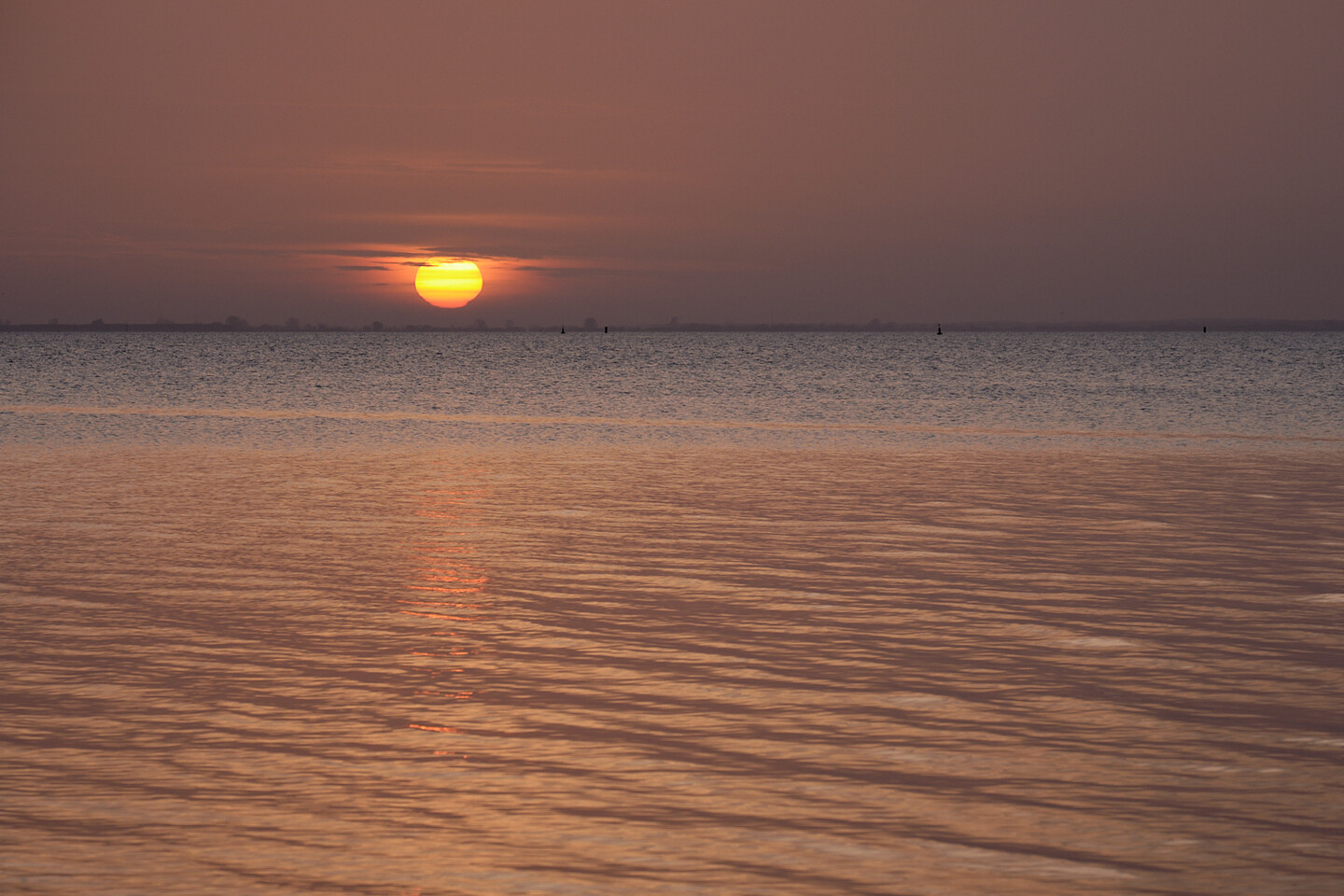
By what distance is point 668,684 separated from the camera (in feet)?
36.7

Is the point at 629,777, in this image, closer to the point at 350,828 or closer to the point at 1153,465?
the point at 350,828

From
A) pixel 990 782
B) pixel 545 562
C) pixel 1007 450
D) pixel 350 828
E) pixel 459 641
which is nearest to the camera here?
pixel 350 828

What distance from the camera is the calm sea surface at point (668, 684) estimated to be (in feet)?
24.7

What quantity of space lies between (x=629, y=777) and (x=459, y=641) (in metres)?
4.45

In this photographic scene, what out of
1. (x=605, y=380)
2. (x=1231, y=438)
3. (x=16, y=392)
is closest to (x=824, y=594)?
(x=1231, y=438)

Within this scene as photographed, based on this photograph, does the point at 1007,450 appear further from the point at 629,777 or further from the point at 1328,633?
the point at 629,777

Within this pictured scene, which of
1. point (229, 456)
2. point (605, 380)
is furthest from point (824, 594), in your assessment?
point (605, 380)

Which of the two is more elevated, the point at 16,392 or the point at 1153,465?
the point at 16,392

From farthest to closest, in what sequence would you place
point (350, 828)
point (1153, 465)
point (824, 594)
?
point (1153, 465), point (824, 594), point (350, 828)

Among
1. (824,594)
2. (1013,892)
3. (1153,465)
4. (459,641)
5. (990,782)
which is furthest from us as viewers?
(1153,465)

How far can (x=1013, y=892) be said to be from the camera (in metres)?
6.93

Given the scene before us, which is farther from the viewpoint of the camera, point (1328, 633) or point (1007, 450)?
point (1007, 450)

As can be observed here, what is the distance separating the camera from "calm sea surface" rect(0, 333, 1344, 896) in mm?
→ 7520

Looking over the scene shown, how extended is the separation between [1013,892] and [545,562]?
11068 millimetres
